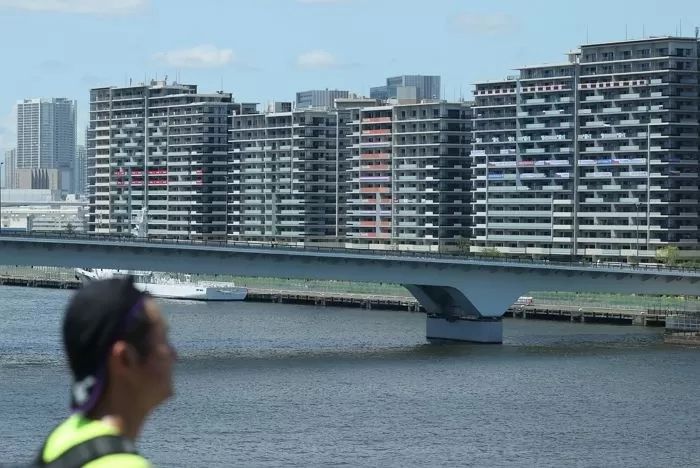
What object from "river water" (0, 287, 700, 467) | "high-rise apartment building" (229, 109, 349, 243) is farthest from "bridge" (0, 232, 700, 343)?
"high-rise apartment building" (229, 109, 349, 243)

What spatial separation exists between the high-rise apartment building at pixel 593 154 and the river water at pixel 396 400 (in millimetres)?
37197

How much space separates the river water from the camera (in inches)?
1325

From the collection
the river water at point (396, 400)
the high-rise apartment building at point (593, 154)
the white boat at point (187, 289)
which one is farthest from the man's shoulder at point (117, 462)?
the high-rise apartment building at point (593, 154)

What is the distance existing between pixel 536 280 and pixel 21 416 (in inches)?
1283

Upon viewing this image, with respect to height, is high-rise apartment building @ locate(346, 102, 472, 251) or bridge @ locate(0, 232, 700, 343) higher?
high-rise apartment building @ locate(346, 102, 472, 251)

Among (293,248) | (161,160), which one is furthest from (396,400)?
(161,160)

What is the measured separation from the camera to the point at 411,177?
124438 millimetres

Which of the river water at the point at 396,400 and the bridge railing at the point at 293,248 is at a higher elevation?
the bridge railing at the point at 293,248

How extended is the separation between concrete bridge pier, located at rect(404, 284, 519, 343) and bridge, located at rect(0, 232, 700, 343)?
0.04 m

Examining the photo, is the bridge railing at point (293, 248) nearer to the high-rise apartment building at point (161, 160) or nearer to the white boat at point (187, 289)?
the white boat at point (187, 289)

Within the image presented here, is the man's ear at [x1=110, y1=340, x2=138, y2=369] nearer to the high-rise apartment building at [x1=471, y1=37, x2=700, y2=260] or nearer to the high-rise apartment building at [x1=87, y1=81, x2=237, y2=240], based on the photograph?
the high-rise apartment building at [x1=471, y1=37, x2=700, y2=260]

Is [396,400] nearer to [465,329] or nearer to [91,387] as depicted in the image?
[465,329]

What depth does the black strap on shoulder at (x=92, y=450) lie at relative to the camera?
9.42 feet

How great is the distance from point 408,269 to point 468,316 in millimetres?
3180
